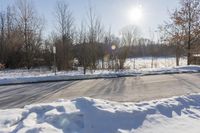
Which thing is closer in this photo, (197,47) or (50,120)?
(50,120)

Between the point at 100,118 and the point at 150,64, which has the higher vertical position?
the point at 150,64

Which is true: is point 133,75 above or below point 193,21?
below

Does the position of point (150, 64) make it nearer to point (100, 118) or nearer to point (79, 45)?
point (79, 45)

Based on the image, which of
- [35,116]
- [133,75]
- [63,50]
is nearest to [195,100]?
[35,116]

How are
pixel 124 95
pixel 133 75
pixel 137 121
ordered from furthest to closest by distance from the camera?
pixel 133 75 → pixel 124 95 → pixel 137 121

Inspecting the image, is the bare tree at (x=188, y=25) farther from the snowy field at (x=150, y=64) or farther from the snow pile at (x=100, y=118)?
the snow pile at (x=100, y=118)

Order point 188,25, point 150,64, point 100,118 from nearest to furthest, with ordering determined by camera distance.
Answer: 1. point 100,118
2. point 188,25
3. point 150,64

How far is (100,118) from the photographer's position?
6180mm

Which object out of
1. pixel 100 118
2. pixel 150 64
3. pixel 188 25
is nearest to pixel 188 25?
pixel 188 25

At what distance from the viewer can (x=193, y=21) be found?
24.9 m

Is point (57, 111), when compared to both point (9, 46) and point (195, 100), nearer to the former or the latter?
point (195, 100)

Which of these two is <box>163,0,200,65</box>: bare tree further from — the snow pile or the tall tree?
the snow pile

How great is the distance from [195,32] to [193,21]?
1.04 meters

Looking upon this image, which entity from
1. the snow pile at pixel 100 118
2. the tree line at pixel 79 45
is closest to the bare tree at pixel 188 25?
the tree line at pixel 79 45
